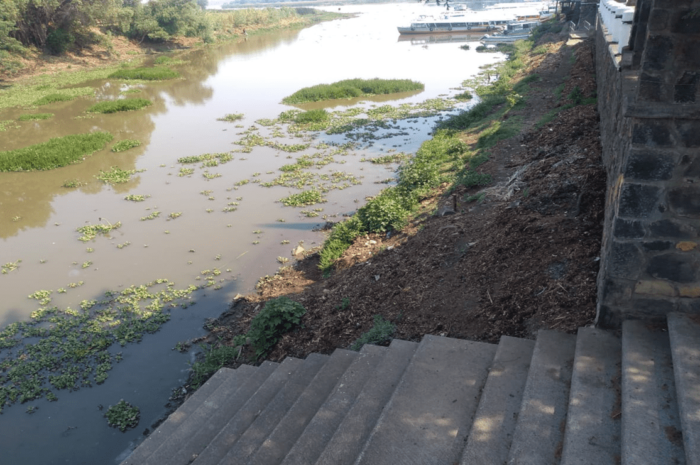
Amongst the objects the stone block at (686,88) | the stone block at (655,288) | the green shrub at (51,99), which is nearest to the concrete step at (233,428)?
the stone block at (655,288)

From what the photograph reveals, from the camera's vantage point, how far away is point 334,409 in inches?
159

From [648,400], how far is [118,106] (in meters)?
25.7

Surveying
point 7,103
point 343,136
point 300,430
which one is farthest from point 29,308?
point 7,103

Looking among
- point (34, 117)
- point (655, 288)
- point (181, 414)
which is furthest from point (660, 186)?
point (34, 117)

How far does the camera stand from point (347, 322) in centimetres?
677

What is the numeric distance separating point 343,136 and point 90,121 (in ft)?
40.5

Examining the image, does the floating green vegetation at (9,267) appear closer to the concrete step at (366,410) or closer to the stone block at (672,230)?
the concrete step at (366,410)

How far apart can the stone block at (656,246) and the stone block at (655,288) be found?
0.27m

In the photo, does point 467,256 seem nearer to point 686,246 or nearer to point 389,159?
point 686,246

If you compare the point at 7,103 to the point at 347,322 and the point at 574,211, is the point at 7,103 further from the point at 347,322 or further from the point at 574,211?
the point at 574,211

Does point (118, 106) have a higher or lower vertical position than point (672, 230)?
lower

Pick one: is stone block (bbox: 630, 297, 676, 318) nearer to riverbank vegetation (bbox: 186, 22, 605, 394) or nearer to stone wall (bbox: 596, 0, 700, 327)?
stone wall (bbox: 596, 0, 700, 327)

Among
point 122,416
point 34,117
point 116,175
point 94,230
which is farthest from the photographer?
point 34,117

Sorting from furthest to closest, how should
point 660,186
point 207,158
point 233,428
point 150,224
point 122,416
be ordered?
point 207,158
point 150,224
point 122,416
point 233,428
point 660,186
